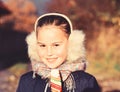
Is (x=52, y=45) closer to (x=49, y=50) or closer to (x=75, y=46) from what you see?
(x=49, y=50)

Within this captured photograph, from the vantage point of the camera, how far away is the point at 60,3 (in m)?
5.56

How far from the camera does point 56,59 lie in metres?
1.95

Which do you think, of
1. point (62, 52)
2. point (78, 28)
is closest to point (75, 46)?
point (62, 52)

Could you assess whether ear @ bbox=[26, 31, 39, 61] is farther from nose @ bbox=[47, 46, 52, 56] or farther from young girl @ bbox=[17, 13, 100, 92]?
nose @ bbox=[47, 46, 52, 56]

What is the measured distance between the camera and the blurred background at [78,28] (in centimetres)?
556

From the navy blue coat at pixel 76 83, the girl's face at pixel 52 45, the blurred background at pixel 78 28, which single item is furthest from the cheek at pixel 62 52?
the blurred background at pixel 78 28

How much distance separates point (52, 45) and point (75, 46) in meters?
0.14

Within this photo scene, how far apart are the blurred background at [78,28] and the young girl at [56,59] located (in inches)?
138

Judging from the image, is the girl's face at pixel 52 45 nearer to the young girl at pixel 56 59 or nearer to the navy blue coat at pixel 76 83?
the young girl at pixel 56 59

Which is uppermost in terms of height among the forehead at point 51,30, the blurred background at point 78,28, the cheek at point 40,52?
the forehead at point 51,30

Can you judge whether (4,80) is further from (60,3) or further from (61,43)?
(61,43)

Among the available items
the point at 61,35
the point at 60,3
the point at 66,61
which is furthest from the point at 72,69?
the point at 60,3

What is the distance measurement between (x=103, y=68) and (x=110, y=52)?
28 centimetres

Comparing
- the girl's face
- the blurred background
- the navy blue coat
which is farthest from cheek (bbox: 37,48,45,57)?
the blurred background
